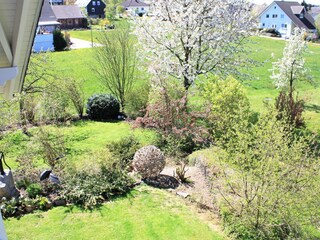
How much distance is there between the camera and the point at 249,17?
58.6 feet

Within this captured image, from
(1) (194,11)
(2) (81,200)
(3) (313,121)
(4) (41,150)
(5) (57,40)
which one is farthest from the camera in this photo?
(5) (57,40)

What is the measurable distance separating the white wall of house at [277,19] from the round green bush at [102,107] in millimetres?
49048

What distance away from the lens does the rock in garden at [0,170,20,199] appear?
34.2 feet

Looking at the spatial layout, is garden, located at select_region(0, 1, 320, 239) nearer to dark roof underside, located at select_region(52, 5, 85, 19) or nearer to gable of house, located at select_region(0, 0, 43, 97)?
gable of house, located at select_region(0, 0, 43, 97)

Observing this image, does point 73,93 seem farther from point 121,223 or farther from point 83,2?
point 83,2

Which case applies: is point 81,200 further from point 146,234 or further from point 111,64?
point 111,64

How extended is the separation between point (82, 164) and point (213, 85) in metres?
6.30

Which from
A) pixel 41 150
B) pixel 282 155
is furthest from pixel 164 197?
pixel 41 150

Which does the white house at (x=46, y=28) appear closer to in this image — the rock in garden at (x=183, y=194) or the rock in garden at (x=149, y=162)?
the rock in garden at (x=149, y=162)

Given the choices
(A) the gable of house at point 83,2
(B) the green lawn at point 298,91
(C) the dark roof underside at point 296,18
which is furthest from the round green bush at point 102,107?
(A) the gable of house at point 83,2

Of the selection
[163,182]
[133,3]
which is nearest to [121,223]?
[163,182]

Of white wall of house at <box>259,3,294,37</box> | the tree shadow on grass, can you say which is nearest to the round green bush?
the tree shadow on grass

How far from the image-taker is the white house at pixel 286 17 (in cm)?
6072

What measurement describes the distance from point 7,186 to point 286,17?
60.5 m
